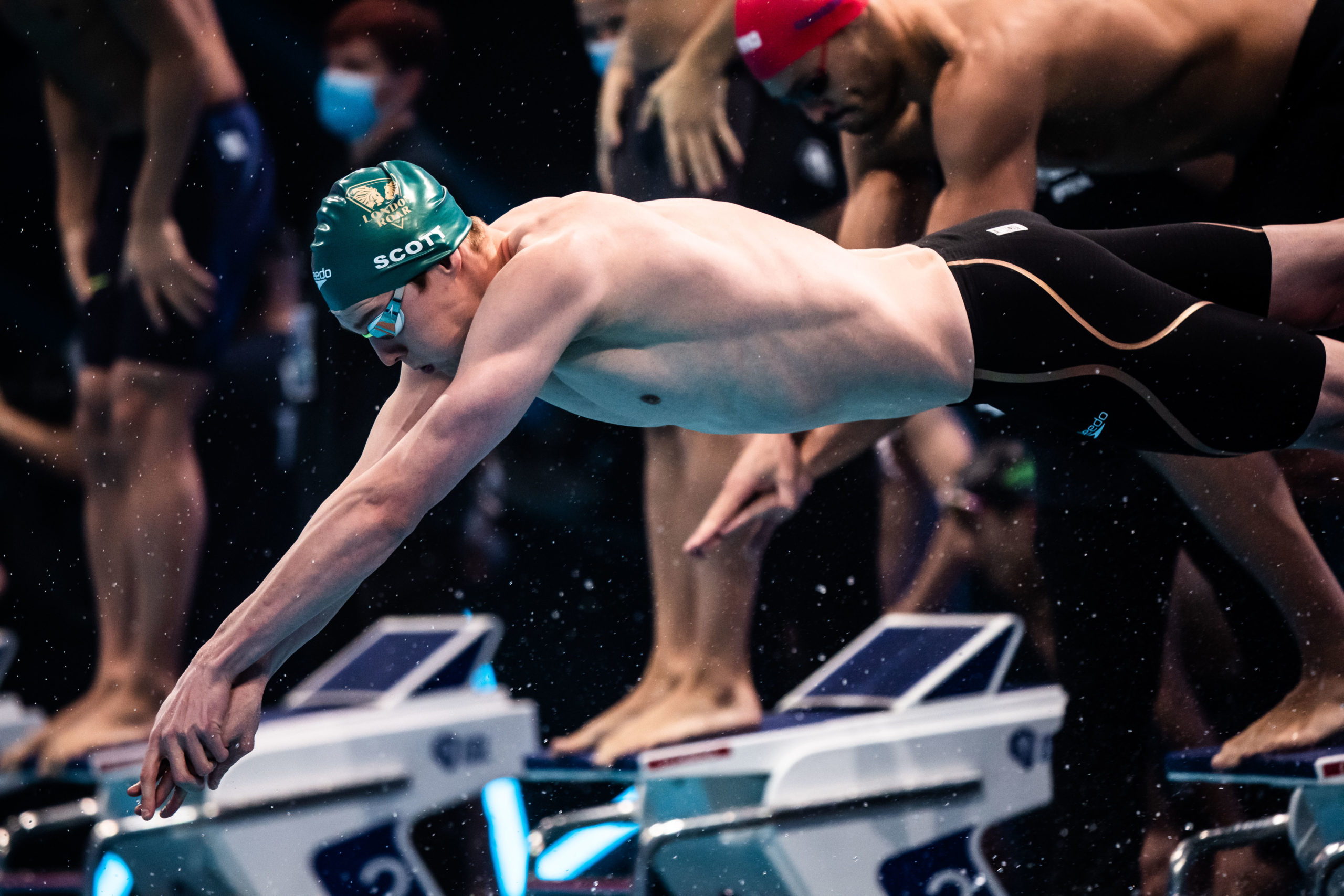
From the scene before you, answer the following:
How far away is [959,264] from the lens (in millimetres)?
2238

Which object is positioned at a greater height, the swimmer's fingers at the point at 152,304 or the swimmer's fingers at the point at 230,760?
the swimmer's fingers at the point at 152,304

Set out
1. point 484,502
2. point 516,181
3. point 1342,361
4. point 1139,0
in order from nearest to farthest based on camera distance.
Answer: point 1342,361 < point 1139,0 < point 516,181 < point 484,502

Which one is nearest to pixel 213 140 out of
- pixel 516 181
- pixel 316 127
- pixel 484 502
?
pixel 316 127

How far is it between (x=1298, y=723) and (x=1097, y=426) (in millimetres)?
993

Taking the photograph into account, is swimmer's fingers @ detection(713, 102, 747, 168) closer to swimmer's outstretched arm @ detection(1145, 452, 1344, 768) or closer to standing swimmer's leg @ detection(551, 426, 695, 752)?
standing swimmer's leg @ detection(551, 426, 695, 752)

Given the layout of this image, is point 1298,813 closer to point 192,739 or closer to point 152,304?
point 192,739

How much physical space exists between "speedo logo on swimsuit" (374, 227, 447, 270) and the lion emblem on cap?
0.09 metres

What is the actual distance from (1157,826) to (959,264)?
6.84 feet

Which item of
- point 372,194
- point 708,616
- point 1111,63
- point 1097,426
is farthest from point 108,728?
point 1111,63

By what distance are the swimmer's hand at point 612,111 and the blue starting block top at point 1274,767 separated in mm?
2254

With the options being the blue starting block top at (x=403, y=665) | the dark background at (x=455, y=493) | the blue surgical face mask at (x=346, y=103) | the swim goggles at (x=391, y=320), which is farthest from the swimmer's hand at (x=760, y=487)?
the blue surgical face mask at (x=346, y=103)

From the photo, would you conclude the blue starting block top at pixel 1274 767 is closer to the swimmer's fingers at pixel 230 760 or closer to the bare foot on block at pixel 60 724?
the swimmer's fingers at pixel 230 760

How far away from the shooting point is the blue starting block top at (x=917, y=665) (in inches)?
132

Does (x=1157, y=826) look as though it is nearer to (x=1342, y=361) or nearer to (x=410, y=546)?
(x=1342, y=361)
